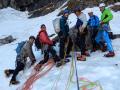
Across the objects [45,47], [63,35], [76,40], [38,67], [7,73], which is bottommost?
[7,73]

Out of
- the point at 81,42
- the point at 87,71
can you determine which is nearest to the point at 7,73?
the point at 81,42

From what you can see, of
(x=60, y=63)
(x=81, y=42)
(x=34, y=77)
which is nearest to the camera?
(x=34, y=77)

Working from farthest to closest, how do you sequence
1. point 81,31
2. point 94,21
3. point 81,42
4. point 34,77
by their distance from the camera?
1. point 94,21
2. point 81,42
3. point 81,31
4. point 34,77

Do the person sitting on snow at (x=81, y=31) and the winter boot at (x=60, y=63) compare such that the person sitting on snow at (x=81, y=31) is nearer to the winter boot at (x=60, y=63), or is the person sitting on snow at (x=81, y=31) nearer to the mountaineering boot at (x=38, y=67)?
the winter boot at (x=60, y=63)

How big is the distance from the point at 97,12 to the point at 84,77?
36.4ft

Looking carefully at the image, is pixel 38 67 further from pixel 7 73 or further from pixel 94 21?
pixel 94 21

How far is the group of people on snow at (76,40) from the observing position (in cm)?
1819

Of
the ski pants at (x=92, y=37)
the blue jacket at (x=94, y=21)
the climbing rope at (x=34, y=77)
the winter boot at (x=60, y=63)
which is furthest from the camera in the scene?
the ski pants at (x=92, y=37)

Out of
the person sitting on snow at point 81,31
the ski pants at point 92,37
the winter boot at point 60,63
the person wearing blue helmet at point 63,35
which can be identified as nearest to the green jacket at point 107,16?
the ski pants at point 92,37

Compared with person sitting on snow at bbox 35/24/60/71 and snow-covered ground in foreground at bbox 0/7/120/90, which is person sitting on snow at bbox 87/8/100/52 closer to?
snow-covered ground in foreground at bbox 0/7/120/90

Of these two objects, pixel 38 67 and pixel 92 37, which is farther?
pixel 92 37

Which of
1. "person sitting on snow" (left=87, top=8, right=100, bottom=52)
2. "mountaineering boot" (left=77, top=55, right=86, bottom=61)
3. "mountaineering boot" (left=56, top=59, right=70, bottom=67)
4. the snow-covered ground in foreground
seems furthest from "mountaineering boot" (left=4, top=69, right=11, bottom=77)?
"person sitting on snow" (left=87, top=8, right=100, bottom=52)

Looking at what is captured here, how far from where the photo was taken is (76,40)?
18531 mm

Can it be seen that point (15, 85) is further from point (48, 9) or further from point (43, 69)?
point (48, 9)
